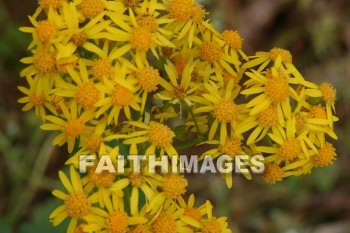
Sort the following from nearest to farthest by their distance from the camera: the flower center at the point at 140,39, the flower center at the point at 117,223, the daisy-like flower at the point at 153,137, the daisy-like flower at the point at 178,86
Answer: the flower center at the point at 117,223
the daisy-like flower at the point at 153,137
the flower center at the point at 140,39
the daisy-like flower at the point at 178,86

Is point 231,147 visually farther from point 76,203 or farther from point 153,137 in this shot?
point 76,203

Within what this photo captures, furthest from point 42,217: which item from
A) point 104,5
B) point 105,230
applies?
point 104,5

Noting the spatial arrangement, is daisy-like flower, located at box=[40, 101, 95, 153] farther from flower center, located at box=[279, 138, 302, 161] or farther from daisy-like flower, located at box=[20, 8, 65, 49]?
flower center, located at box=[279, 138, 302, 161]

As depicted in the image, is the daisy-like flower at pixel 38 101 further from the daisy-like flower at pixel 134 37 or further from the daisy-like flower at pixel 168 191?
the daisy-like flower at pixel 168 191

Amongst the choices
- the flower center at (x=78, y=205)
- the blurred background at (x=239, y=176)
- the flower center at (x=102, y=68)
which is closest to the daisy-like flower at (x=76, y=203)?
A: the flower center at (x=78, y=205)

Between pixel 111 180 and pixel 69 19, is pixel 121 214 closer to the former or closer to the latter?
pixel 111 180

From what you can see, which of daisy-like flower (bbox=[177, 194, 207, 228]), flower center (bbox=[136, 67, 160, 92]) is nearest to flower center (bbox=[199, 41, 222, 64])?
flower center (bbox=[136, 67, 160, 92])
